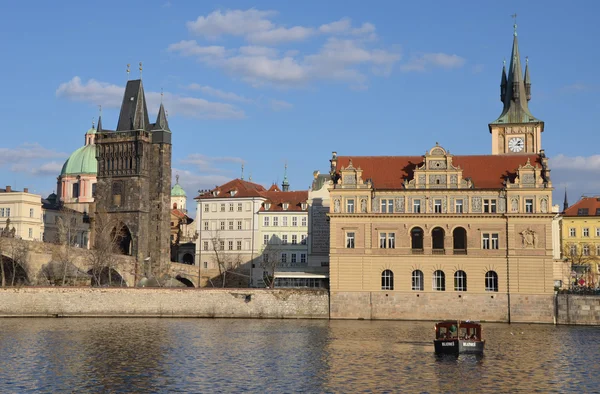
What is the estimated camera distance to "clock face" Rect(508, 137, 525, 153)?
10262cm

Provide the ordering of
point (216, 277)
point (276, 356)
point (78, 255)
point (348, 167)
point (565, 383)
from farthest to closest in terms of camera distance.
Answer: point (216, 277) → point (78, 255) → point (348, 167) → point (276, 356) → point (565, 383)

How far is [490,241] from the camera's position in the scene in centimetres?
7850

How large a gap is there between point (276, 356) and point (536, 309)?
3537 centimetres

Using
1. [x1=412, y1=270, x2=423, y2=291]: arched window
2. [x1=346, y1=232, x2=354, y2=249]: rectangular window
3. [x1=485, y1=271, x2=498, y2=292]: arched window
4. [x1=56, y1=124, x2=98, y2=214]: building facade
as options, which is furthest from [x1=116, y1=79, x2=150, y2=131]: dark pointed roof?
[x1=485, y1=271, x2=498, y2=292]: arched window

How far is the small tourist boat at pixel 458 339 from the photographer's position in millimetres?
52156

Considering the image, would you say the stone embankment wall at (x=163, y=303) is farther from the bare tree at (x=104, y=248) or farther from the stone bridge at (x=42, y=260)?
the bare tree at (x=104, y=248)

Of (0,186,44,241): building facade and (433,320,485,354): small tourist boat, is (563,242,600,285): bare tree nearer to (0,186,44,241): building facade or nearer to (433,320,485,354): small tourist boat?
(433,320,485,354): small tourist boat

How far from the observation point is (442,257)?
7875 cm

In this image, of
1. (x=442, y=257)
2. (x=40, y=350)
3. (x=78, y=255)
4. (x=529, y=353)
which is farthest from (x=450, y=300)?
(x=78, y=255)

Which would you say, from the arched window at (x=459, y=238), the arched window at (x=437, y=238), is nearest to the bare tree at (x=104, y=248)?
the arched window at (x=437, y=238)

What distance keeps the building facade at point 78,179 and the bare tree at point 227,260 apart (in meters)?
43.1

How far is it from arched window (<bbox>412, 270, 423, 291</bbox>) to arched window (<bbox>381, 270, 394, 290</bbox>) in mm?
2170

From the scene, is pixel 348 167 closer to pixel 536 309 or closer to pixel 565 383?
pixel 536 309

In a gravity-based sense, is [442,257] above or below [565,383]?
above
